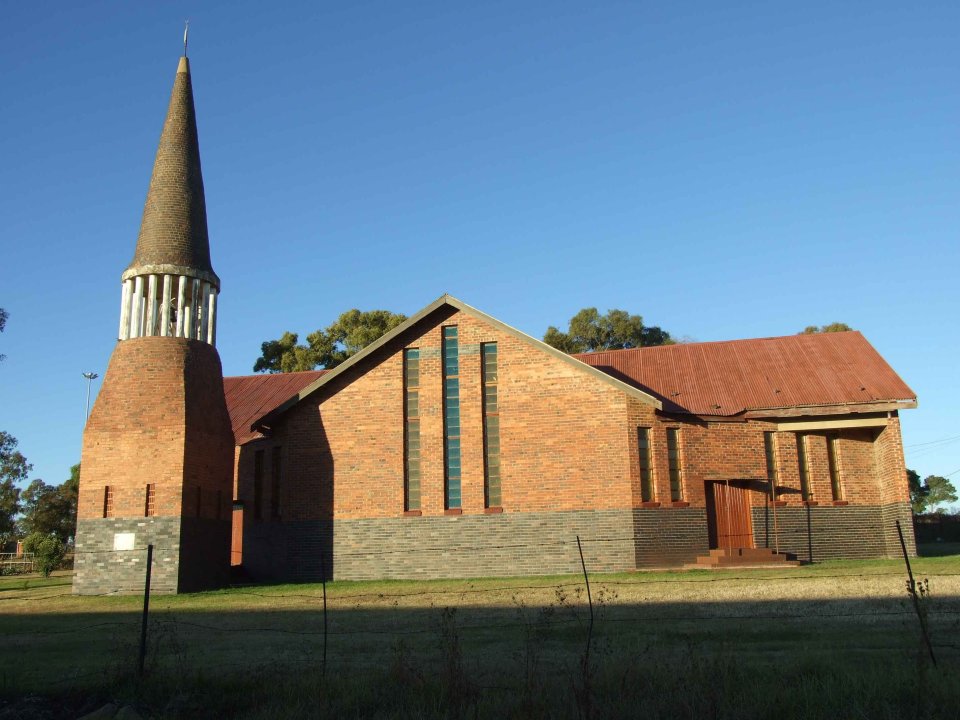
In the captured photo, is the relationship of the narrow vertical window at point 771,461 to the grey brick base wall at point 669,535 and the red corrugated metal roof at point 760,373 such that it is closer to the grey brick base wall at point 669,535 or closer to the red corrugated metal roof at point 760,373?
the red corrugated metal roof at point 760,373

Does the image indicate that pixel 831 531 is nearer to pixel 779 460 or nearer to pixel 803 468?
pixel 803 468

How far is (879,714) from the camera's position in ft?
27.2

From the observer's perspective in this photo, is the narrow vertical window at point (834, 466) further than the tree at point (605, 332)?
No

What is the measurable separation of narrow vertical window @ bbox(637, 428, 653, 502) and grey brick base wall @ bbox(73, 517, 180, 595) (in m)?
13.3

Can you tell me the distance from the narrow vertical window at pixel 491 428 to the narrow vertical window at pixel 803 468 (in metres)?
9.48

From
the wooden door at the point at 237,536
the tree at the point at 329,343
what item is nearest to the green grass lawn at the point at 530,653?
the wooden door at the point at 237,536

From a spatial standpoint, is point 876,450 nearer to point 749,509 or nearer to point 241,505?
point 749,509

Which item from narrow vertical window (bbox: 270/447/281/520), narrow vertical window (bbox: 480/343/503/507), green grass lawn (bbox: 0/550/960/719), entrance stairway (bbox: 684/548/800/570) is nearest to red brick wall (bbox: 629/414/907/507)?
entrance stairway (bbox: 684/548/800/570)

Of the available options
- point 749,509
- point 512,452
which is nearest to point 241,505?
point 512,452

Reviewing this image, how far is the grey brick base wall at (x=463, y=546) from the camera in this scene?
2602cm

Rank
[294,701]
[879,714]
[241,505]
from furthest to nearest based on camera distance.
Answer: [241,505], [294,701], [879,714]

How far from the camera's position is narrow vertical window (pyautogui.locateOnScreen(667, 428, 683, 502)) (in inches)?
1059

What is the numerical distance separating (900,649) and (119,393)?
72.1ft

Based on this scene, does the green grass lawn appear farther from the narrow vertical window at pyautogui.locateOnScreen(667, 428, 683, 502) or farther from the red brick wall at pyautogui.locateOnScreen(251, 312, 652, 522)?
the narrow vertical window at pyautogui.locateOnScreen(667, 428, 683, 502)
